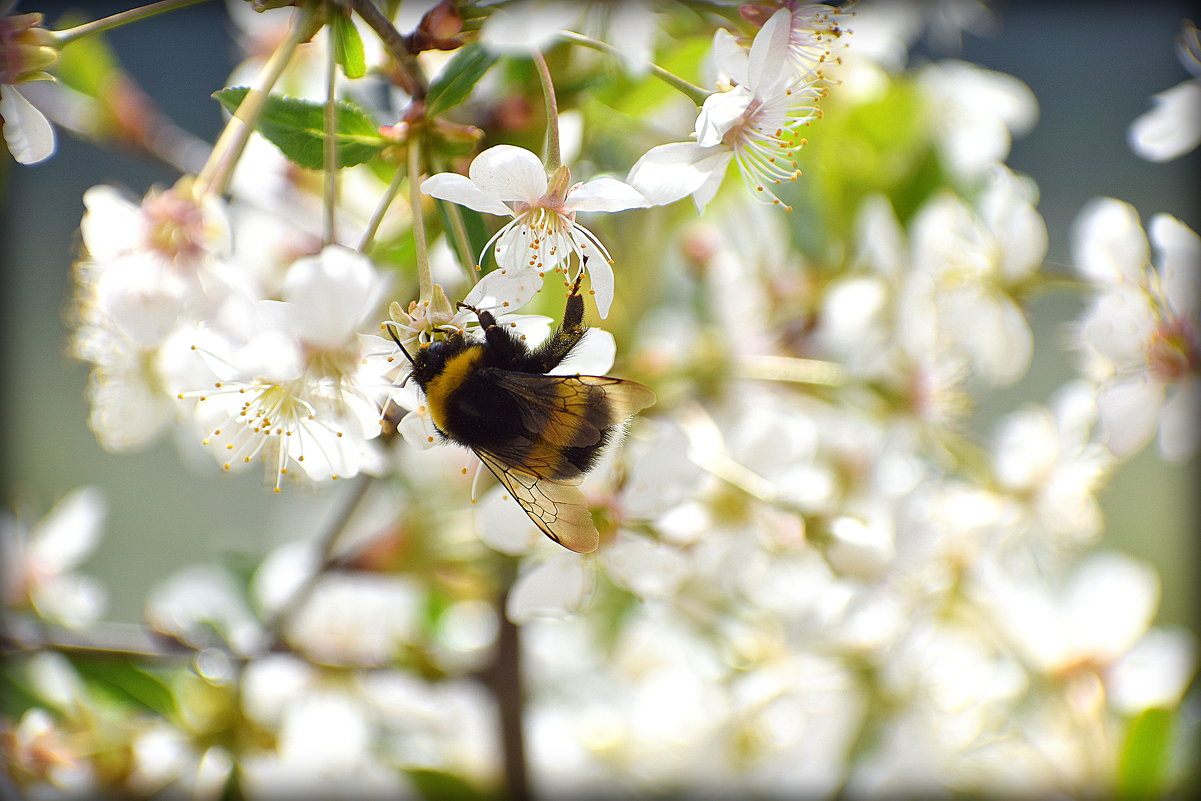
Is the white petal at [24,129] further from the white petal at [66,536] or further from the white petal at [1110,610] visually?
the white petal at [1110,610]

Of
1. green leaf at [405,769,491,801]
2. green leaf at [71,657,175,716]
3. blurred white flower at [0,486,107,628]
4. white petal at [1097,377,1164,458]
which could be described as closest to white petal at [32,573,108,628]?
blurred white flower at [0,486,107,628]

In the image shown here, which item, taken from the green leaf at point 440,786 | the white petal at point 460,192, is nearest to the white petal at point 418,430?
the white petal at point 460,192

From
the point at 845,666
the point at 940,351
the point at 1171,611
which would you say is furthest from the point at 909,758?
the point at 1171,611

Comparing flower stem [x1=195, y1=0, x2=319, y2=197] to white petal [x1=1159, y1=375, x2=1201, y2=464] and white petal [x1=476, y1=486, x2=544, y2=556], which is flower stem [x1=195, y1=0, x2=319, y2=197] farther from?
white petal [x1=1159, y1=375, x2=1201, y2=464]

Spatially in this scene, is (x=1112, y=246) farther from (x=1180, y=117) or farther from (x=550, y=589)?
(x=550, y=589)

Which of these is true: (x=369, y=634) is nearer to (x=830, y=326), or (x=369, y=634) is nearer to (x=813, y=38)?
(x=830, y=326)

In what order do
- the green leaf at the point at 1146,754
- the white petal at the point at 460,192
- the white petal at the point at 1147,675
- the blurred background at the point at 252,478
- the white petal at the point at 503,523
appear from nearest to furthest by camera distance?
1. the white petal at the point at 460,192
2. the white petal at the point at 503,523
3. the green leaf at the point at 1146,754
4. the white petal at the point at 1147,675
5. the blurred background at the point at 252,478
